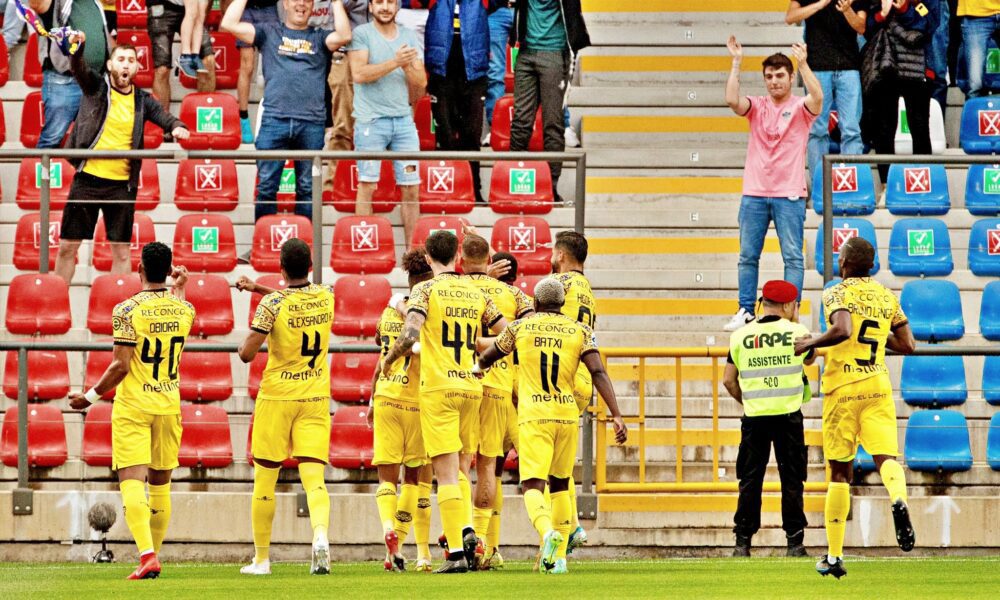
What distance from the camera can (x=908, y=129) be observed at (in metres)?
18.8

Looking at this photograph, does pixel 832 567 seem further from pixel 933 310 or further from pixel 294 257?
pixel 933 310

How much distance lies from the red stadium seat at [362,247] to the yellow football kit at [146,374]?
3952 millimetres

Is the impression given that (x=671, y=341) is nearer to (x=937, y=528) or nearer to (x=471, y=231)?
(x=937, y=528)

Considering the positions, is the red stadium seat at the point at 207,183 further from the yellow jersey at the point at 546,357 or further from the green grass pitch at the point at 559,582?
the yellow jersey at the point at 546,357

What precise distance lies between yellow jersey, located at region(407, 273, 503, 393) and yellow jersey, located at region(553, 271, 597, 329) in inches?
41.6

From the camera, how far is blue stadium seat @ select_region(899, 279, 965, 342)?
15656 mm

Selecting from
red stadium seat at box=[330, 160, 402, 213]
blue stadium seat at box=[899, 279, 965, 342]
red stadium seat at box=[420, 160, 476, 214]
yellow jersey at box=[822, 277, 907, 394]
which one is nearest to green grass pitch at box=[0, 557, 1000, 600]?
yellow jersey at box=[822, 277, 907, 394]

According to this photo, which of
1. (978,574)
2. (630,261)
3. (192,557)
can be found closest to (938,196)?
(630,261)

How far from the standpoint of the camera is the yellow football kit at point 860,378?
11680 millimetres

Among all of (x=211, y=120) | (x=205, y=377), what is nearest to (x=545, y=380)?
(x=205, y=377)

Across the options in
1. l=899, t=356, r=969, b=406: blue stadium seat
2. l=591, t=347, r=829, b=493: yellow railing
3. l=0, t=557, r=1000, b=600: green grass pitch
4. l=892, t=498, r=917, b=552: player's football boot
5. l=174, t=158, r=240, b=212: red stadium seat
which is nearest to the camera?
l=0, t=557, r=1000, b=600: green grass pitch

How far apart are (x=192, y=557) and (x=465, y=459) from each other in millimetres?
2889

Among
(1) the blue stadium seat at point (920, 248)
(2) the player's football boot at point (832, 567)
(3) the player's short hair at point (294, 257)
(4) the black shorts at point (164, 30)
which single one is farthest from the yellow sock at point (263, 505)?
(4) the black shorts at point (164, 30)

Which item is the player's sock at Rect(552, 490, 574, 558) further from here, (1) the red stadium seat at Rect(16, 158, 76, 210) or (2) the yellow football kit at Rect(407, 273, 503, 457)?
(1) the red stadium seat at Rect(16, 158, 76, 210)
